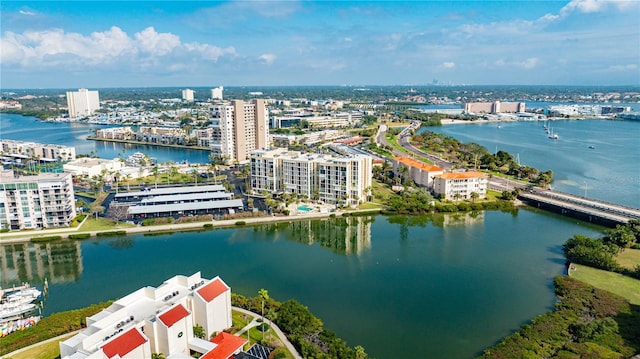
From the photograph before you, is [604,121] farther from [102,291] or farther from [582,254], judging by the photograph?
[102,291]

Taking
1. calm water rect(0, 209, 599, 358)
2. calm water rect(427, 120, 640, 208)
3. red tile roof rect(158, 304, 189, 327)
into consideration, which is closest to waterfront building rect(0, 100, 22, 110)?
calm water rect(427, 120, 640, 208)

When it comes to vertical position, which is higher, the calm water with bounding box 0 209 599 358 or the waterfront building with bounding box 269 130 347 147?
the waterfront building with bounding box 269 130 347 147

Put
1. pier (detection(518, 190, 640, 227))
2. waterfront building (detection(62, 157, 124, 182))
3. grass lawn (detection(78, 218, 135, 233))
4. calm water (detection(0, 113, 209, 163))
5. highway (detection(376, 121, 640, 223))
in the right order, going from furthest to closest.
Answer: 1. calm water (detection(0, 113, 209, 163))
2. waterfront building (detection(62, 157, 124, 182))
3. highway (detection(376, 121, 640, 223))
4. pier (detection(518, 190, 640, 227))
5. grass lawn (detection(78, 218, 135, 233))

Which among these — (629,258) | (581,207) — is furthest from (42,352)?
(581,207)

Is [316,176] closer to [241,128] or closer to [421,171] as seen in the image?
[421,171]

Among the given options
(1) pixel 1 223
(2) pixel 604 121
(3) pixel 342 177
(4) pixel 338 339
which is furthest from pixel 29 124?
(2) pixel 604 121

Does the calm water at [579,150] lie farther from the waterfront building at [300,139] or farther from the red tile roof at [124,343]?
the red tile roof at [124,343]

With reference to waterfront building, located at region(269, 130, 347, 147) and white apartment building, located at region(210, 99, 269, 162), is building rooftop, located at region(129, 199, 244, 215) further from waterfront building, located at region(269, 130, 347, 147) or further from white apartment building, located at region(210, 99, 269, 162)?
waterfront building, located at region(269, 130, 347, 147)
